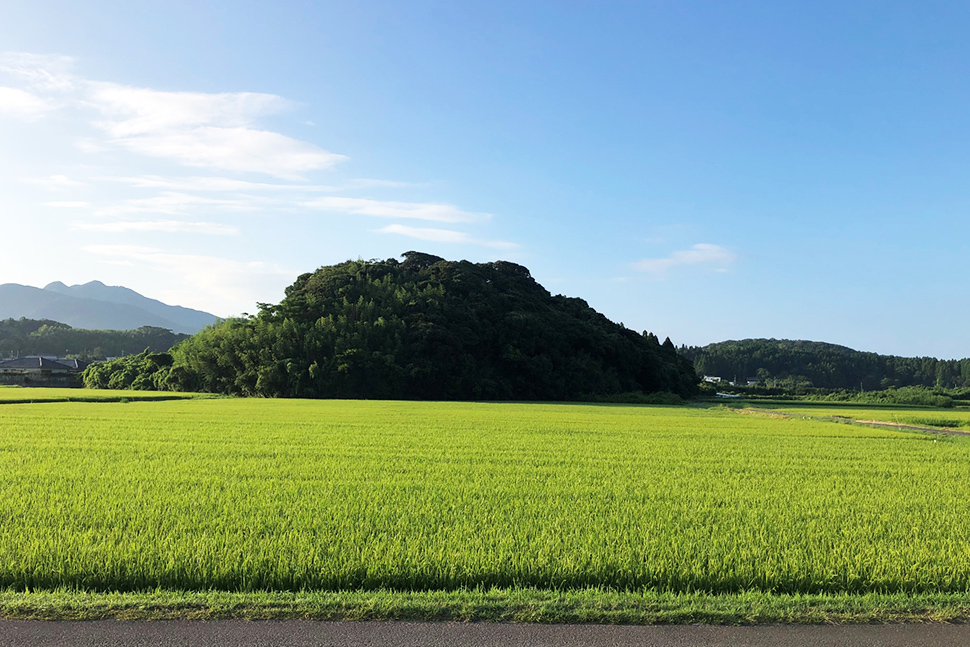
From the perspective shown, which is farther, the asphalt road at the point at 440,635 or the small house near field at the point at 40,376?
the small house near field at the point at 40,376

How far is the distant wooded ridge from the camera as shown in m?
106

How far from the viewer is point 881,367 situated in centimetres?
9844

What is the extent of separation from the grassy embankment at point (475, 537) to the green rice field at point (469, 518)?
31mm

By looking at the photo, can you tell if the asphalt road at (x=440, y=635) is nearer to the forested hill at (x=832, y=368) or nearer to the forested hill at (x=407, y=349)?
the forested hill at (x=407, y=349)

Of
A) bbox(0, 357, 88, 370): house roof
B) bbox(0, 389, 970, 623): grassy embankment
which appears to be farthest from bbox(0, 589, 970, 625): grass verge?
bbox(0, 357, 88, 370): house roof

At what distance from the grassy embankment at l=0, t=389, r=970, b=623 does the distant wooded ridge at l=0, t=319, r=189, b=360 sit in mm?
109388

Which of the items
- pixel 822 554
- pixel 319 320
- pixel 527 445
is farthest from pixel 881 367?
pixel 822 554

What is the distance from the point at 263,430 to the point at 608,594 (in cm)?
1445

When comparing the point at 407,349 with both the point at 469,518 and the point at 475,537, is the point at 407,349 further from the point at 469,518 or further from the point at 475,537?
the point at 475,537

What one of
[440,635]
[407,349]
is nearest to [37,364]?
[407,349]

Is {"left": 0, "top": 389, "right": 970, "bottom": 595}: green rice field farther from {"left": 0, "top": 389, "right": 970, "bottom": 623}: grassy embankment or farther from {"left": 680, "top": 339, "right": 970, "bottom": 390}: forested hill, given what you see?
{"left": 680, "top": 339, "right": 970, "bottom": 390}: forested hill

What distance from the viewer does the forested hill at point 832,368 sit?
97.2m

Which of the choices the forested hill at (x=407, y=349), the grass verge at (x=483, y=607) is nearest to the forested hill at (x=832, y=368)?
the forested hill at (x=407, y=349)

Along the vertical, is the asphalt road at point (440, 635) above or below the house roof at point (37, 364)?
above
